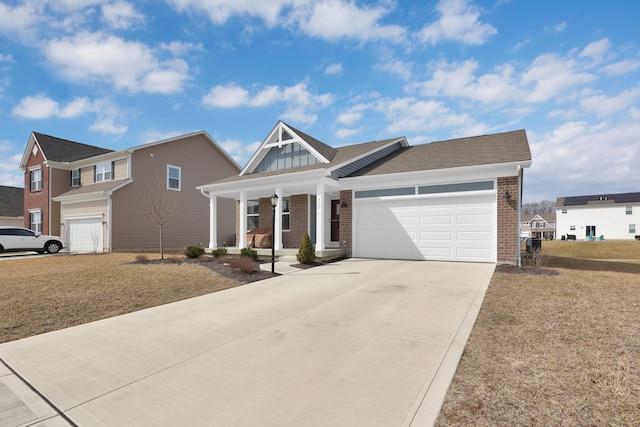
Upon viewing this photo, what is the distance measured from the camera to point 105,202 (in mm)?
19828

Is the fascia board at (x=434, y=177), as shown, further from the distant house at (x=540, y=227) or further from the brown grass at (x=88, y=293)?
the distant house at (x=540, y=227)

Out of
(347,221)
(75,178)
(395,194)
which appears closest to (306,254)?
(347,221)

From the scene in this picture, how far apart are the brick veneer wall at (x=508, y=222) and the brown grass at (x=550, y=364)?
4017mm

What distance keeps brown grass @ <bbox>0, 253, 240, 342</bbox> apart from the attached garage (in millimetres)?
6460

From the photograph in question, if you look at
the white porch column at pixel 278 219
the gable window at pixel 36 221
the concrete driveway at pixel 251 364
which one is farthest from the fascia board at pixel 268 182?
the gable window at pixel 36 221

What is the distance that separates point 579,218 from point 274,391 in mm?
61055

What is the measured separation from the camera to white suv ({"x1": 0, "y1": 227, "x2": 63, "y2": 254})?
718 inches

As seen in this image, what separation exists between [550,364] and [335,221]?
12.1m

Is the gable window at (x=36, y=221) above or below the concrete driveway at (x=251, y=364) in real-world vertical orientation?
above

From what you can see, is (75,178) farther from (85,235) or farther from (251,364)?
(251,364)

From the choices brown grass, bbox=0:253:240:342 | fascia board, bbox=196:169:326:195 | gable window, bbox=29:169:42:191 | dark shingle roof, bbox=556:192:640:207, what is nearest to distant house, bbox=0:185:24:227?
gable window, bbox=29:169:42:191

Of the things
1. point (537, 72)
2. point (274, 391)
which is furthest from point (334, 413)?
point (537, 72)

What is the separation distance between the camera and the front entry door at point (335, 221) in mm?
15398

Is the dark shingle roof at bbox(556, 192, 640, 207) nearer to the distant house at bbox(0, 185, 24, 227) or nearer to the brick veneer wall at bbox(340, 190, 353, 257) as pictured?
the brick veneer wall at bbox(340, 190, 353, 257)
